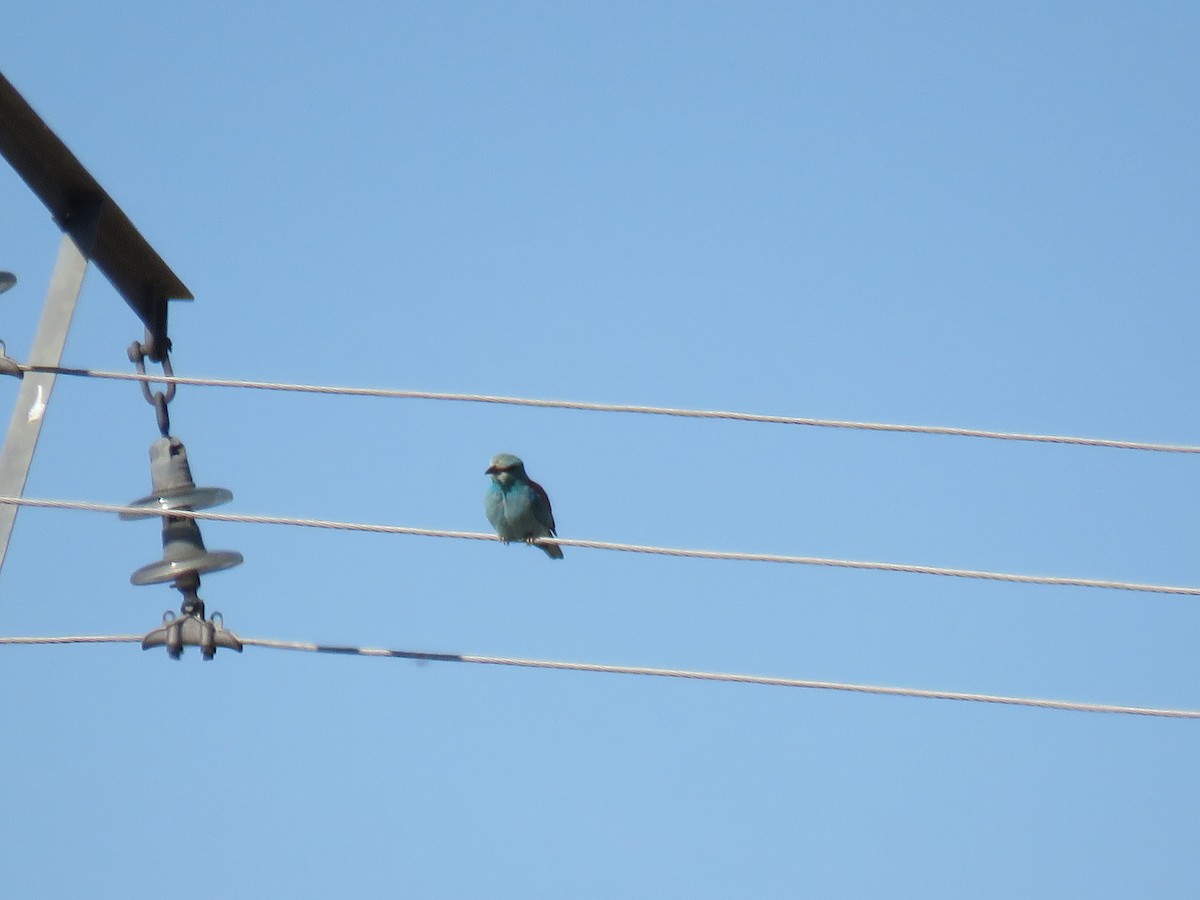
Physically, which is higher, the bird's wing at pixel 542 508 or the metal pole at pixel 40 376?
the bird's wing at pixel 542 508

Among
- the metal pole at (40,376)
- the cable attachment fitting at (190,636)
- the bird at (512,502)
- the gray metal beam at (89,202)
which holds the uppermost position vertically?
the bird at (512,502)

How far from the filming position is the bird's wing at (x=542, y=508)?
11024 millimetres

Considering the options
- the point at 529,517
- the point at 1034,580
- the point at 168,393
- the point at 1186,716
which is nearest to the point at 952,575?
the point at 1034,580

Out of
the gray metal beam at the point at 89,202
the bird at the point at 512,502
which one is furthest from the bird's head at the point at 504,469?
the gray metal beam at the point at 89,202

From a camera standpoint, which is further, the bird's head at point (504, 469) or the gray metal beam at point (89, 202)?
the bird's head at point (504, 469)

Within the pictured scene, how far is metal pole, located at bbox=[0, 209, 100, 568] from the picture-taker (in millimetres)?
6480

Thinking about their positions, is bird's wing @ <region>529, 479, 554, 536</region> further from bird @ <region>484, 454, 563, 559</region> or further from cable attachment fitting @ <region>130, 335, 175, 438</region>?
cable attachment fitting @ <region>130, 335, 175, 438</region>

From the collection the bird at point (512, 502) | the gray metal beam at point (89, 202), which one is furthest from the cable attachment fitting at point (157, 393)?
the bird at point (512, 502)

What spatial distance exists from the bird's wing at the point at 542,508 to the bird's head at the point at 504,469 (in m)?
0.19

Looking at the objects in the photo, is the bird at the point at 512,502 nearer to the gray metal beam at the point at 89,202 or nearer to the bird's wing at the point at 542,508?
the bird's wing at the point at 542,508

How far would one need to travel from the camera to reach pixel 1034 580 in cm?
643

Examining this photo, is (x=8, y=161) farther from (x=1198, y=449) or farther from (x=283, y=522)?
(x=1198, y=449)

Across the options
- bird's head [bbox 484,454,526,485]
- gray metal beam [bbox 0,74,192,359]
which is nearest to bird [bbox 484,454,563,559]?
bird's head [bbox 484,454,526,485]

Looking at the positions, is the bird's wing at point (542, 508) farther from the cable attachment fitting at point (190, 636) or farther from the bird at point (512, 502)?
the cable attachment fitting at point (190, 636)
